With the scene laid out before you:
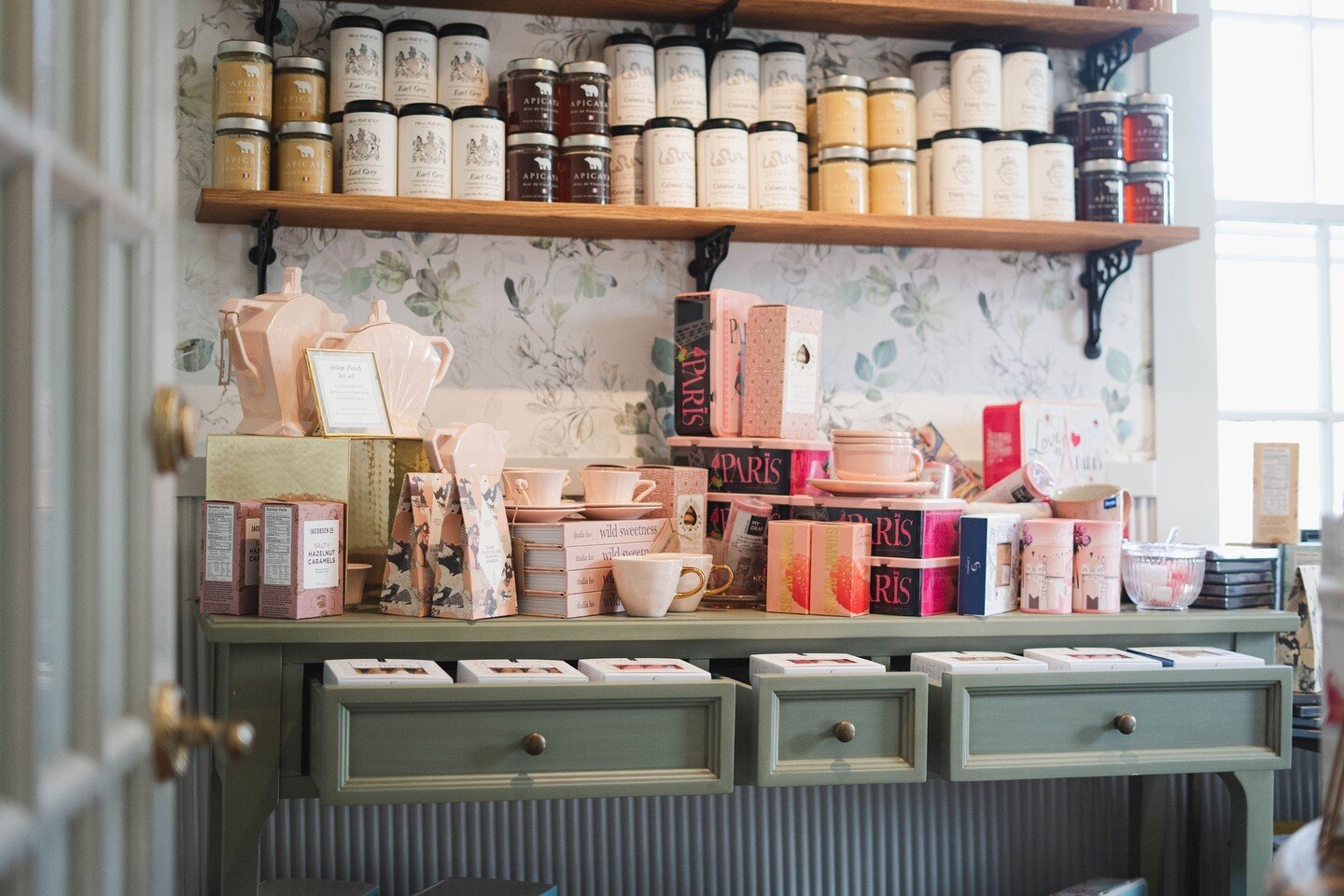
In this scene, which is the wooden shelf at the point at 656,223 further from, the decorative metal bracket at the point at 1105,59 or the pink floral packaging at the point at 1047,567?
the pink floral packaging at the point at 1047,567

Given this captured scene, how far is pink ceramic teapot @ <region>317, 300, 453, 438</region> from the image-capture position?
180cm

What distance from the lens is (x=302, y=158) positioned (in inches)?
76.7

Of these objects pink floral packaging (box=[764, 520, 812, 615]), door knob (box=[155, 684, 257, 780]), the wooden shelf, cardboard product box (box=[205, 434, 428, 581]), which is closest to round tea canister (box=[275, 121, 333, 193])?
the wooden shelf

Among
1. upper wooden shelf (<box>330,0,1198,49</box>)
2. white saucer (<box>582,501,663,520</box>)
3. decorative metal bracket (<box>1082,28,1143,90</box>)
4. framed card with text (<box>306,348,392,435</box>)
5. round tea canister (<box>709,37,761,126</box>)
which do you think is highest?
upper wooden shelf (<box>330,0,1198,49</box>)

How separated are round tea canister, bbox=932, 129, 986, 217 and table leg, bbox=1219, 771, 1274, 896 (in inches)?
40.7

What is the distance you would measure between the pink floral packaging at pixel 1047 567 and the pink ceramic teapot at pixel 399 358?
0.95 metres

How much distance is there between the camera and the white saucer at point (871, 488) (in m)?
1.80

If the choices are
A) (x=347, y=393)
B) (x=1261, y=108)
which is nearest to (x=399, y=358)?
(x=347, y=393)

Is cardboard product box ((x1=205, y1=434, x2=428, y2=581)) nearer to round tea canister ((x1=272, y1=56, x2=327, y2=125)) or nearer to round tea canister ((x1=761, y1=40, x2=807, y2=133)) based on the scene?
round tea canister ((x1=272, y1=56, x2=327, y2=125))

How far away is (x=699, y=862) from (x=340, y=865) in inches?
24.9

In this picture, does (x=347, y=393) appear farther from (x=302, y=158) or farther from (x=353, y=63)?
(x=353, y=63)

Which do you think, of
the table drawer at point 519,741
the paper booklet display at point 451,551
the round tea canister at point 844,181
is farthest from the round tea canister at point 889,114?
the table drawer at point 519,741

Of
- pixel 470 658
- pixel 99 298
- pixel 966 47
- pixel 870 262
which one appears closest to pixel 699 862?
pixel 470 658

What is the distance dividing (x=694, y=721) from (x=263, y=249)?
1.09 meters
